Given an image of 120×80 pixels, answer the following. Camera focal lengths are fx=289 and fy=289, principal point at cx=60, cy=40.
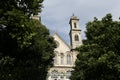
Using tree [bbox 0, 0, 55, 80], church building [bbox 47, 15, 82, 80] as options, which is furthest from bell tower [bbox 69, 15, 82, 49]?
tree [bbox 0, 0, 55, 80]

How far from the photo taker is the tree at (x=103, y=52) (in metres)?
22.4

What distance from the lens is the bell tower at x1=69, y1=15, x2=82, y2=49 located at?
172 ft

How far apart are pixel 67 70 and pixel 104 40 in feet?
88.7

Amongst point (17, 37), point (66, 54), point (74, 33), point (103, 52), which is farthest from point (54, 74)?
point (17, 37)

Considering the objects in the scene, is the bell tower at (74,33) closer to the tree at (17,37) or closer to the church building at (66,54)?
the church building at (66,54)

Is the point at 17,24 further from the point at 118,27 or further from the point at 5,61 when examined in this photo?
the point at 118,27

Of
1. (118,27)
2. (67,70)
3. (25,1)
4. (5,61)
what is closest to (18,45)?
(5,61)

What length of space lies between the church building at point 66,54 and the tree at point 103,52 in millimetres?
24050

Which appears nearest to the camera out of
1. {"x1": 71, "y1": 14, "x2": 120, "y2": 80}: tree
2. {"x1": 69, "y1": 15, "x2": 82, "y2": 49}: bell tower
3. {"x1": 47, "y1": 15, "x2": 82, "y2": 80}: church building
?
{"x1": 71, "y1": 14, "x2": 120, "y2": 80}: tree

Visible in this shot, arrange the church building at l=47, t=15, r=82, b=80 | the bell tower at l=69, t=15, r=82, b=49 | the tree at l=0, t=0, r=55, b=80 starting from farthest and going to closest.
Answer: the bell tower at l=69, t=15, r=82, b=49 → the church building at l=47, t=15, r=82, b=80 → the tree at l=0, t=0, r=55, b=80

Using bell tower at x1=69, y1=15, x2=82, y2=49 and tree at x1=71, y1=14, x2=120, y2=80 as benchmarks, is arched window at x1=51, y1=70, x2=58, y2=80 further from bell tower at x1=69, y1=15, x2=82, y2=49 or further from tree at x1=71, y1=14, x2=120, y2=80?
tree at x1=71, y1=14, x2=120, y2=80

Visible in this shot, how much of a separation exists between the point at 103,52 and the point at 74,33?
1174 inches

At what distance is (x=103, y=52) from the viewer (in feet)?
77.3

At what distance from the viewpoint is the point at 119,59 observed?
73.6ft
